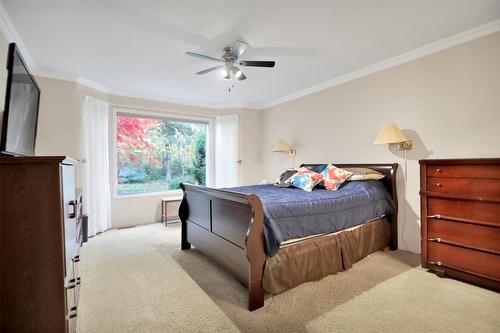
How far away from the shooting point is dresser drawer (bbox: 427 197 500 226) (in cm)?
202

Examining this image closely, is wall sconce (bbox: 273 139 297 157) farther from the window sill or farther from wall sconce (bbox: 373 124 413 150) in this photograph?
the window sill

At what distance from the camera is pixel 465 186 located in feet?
7.08

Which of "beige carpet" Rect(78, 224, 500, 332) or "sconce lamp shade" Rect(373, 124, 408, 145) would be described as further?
"sconce lamp shade" Rect(373, 124, 408, 145)

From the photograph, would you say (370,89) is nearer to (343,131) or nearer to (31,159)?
(343,131)

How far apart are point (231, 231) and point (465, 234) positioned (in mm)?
2144

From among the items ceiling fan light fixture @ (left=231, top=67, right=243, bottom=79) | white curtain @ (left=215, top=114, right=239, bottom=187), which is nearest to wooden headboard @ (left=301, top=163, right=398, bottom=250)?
ceiling fan light fixture @ (left=231, top=67, right=243, bottom=79)

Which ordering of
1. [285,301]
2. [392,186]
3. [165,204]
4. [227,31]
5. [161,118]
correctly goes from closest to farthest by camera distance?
[285,301] → [227,31] → [392,186] → [165,204] → [161,118]

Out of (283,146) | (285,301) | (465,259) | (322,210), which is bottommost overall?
(285,301)

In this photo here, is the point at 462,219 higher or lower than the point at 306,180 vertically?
lower

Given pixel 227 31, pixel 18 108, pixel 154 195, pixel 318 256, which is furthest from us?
pixel 154 195

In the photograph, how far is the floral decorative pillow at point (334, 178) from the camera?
2.94 meters

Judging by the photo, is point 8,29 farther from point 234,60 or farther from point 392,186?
point 392,186

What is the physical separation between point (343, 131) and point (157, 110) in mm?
3438

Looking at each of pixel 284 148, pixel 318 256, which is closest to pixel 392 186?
pixel 318 256
